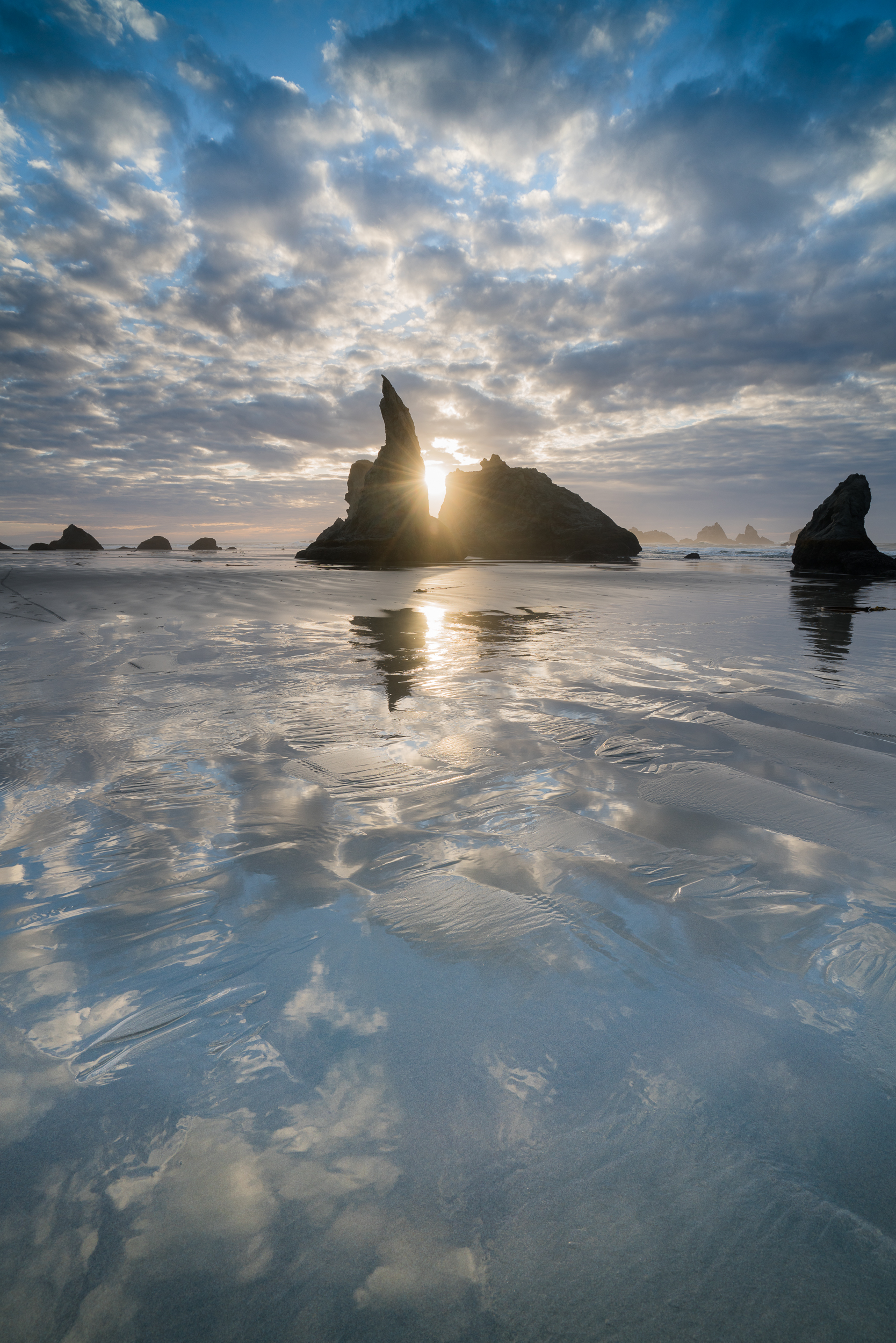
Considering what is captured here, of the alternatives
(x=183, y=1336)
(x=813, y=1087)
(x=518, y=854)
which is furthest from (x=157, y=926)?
(x=813, y=1087)

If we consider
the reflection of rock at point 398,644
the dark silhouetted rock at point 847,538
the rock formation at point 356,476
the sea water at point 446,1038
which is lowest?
the sea water at point 446,1038

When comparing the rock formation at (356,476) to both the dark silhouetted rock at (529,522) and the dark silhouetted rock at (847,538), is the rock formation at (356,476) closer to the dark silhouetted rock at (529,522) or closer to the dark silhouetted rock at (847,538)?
the dark silhouetted rock at (529,522)

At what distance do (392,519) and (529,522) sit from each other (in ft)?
79.6

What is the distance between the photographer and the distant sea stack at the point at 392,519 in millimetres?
41094

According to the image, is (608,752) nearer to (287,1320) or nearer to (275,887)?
(275,887)

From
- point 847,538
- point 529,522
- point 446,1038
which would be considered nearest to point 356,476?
point 529,522

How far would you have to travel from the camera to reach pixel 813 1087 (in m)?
1.36

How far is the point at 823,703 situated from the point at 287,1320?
5439 mm

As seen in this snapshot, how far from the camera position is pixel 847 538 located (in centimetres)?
2991

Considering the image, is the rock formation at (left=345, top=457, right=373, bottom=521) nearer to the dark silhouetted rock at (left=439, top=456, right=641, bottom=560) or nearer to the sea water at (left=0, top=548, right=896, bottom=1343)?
the dark silhouetted rock at (left=439, top=456, right=641, bottom=560)

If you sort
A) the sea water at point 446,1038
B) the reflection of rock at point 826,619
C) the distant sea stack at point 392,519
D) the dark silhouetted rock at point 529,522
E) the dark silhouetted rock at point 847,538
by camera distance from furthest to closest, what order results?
1. the dark silhouetted rock at point 529,522
2. the distant sea stack at point 392,519
3. the dark silhouetted rock at point 847,538
4. the reflection of rock at point 826,619
5. the sea water at point 446,1038

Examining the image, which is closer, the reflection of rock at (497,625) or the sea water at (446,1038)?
the sea water at (446,1038)

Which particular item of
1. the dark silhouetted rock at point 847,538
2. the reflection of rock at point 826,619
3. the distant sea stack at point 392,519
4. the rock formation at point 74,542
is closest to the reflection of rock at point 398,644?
the reflection of rock at point 826,619

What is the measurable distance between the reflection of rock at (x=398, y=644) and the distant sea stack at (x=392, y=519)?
29.2m
